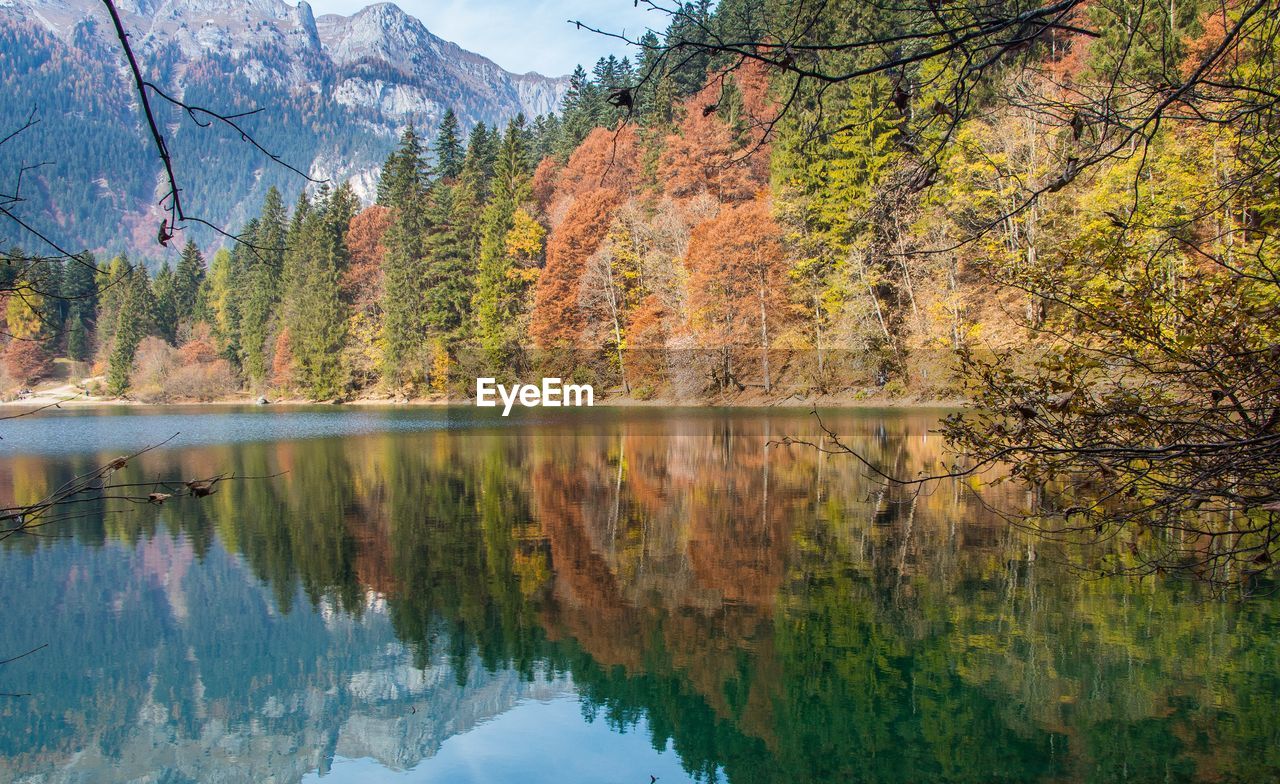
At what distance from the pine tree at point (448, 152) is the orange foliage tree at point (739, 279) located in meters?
26.4

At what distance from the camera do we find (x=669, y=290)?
43.0 metres

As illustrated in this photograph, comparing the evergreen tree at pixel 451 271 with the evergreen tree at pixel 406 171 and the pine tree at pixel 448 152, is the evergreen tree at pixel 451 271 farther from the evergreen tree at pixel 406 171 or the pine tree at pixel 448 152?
the pine tree at pixel 448 152

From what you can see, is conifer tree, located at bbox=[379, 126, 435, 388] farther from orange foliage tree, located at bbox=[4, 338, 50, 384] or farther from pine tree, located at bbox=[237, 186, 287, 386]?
orange foliage tree, located at bbox=[4, 338, 50, 384]

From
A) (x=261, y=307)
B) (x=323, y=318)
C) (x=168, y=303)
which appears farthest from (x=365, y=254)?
(x=168, y=303)

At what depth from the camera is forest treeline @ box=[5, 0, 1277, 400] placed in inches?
1126

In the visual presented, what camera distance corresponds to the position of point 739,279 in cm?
3897

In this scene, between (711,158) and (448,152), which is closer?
(711,158)

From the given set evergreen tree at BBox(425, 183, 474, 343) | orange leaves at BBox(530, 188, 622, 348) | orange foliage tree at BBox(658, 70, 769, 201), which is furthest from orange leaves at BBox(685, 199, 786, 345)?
evergreen tree at BBox(425, 183, 474, 343)

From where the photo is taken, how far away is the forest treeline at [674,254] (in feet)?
93.9

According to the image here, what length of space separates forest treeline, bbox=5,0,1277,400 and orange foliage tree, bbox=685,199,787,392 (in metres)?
0.10

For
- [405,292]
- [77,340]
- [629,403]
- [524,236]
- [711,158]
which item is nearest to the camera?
[711,158]

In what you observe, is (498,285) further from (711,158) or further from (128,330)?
(128,330)

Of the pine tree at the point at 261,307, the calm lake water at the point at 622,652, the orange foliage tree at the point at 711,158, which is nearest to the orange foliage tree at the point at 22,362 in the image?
the pine tree at the point at 261,307

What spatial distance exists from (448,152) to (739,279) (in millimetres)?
30365
